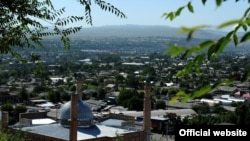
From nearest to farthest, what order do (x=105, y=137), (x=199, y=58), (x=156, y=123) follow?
(x=199, y=58) < (x=105, y=137) < (x=156, y=123)

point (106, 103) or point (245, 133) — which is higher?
point (245, 133)

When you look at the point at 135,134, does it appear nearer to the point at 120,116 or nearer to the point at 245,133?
the point at 120,116

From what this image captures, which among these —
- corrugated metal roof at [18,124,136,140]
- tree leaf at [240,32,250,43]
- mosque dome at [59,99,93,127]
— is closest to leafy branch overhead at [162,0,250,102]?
tree leaf at [240,32,250,43]

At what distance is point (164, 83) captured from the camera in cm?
6034

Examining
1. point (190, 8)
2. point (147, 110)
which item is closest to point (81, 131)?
point (147, 110)

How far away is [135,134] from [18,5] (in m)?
15.6

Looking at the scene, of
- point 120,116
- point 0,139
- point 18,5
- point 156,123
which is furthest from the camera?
point 156,123

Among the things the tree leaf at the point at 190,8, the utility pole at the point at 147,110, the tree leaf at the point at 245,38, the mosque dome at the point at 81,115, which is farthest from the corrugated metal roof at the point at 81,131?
the tree leaf at the point at 245,38

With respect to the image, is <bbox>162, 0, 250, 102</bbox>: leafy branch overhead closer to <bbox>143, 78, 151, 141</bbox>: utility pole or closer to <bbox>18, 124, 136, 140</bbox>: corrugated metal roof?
<bbox>18, 124, 136, 140</bbox>: corrugated metal roof

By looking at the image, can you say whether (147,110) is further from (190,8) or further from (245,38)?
(245,38)

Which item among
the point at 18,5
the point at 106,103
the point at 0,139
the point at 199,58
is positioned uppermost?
the point at 18,5

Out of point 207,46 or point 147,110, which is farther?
point 147,110

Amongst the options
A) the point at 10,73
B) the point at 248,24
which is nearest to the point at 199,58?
the point at 248,24

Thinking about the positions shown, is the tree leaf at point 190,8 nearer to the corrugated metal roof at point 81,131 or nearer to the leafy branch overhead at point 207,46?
the leafy branch overhead at point 207,46
